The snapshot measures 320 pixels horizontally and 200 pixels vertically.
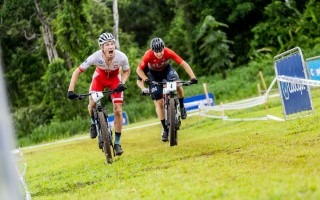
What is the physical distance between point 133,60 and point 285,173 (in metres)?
41.1

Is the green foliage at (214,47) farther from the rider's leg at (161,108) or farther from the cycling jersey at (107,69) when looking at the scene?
the cycling jersey at (107,69)

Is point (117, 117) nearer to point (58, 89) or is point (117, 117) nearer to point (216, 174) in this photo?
point (216, 174)

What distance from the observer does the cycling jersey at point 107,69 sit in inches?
470

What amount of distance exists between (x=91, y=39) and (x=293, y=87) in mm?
31998

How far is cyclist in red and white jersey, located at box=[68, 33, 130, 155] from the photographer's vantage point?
1170 centimetres

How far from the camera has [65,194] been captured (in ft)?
27.8

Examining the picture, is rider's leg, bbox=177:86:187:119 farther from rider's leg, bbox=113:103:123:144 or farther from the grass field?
rider's leg, bbox=113:103:123:144

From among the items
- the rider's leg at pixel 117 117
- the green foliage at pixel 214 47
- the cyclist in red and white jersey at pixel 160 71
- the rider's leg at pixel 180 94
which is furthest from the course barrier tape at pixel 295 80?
the green foliage at pixel 214 47

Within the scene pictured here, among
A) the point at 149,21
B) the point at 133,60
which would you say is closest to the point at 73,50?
the point at 133,60

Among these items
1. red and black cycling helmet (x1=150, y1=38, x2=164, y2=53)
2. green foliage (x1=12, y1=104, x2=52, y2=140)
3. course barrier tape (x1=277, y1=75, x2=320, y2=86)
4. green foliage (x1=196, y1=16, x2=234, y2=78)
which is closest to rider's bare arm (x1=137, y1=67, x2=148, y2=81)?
red and black cycling helmet (x1=150, y1=38, x2=164, y2=53)

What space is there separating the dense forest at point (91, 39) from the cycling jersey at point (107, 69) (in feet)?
95.9

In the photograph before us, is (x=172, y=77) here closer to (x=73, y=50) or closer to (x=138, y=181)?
(x=138, y=181)

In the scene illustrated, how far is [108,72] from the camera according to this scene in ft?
40.4

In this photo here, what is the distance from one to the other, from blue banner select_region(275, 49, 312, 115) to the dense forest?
28.4m
